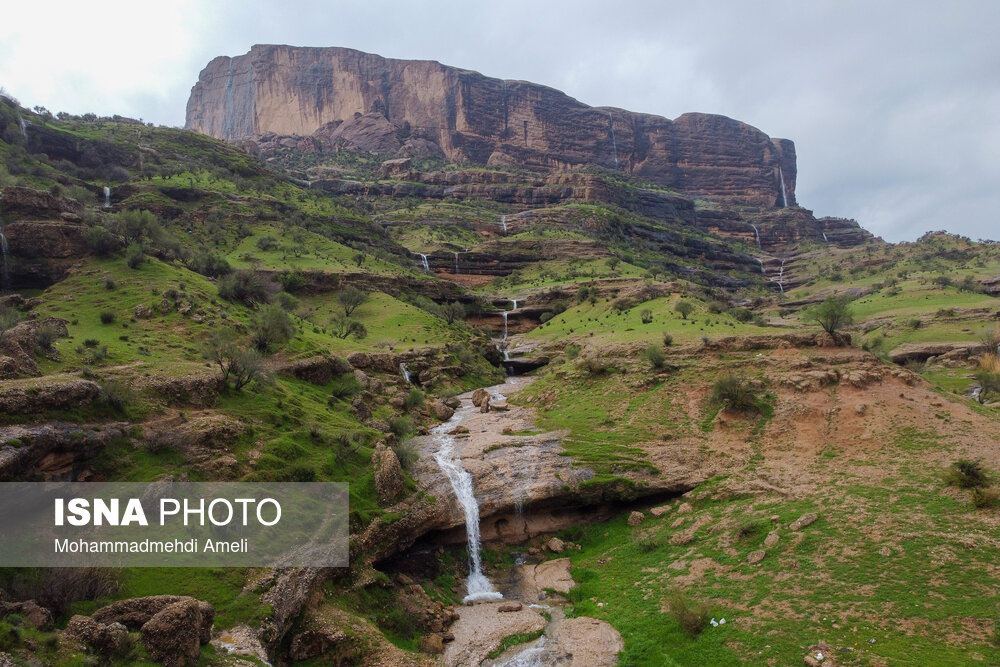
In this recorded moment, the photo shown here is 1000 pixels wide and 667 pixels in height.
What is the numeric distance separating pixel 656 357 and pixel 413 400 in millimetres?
20991

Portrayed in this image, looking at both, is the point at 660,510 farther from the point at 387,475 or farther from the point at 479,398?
the point at 479,398

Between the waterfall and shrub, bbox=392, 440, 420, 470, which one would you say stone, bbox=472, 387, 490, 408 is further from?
shrub, bbox=392, 440, 420, 470

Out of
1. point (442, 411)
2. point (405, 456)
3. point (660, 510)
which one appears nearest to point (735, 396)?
point (660, 510)

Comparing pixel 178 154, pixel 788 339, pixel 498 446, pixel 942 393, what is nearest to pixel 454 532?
pixel 498 446

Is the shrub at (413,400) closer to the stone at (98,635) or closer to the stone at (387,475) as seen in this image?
the stone at (387,475)

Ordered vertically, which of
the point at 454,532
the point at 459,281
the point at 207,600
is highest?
the point at 459,281

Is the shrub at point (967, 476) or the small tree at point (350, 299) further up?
the small tree at point (350, 299)

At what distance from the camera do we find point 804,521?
24.7 m

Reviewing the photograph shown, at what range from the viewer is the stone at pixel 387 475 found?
88.5ft

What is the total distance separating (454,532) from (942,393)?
34.2 m

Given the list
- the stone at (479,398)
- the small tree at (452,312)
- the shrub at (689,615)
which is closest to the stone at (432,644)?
the shrub at (689,615)

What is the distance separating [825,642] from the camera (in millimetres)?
17641

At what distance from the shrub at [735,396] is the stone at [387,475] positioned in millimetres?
23502

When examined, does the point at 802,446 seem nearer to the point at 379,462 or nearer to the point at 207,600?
the point at 379,462
